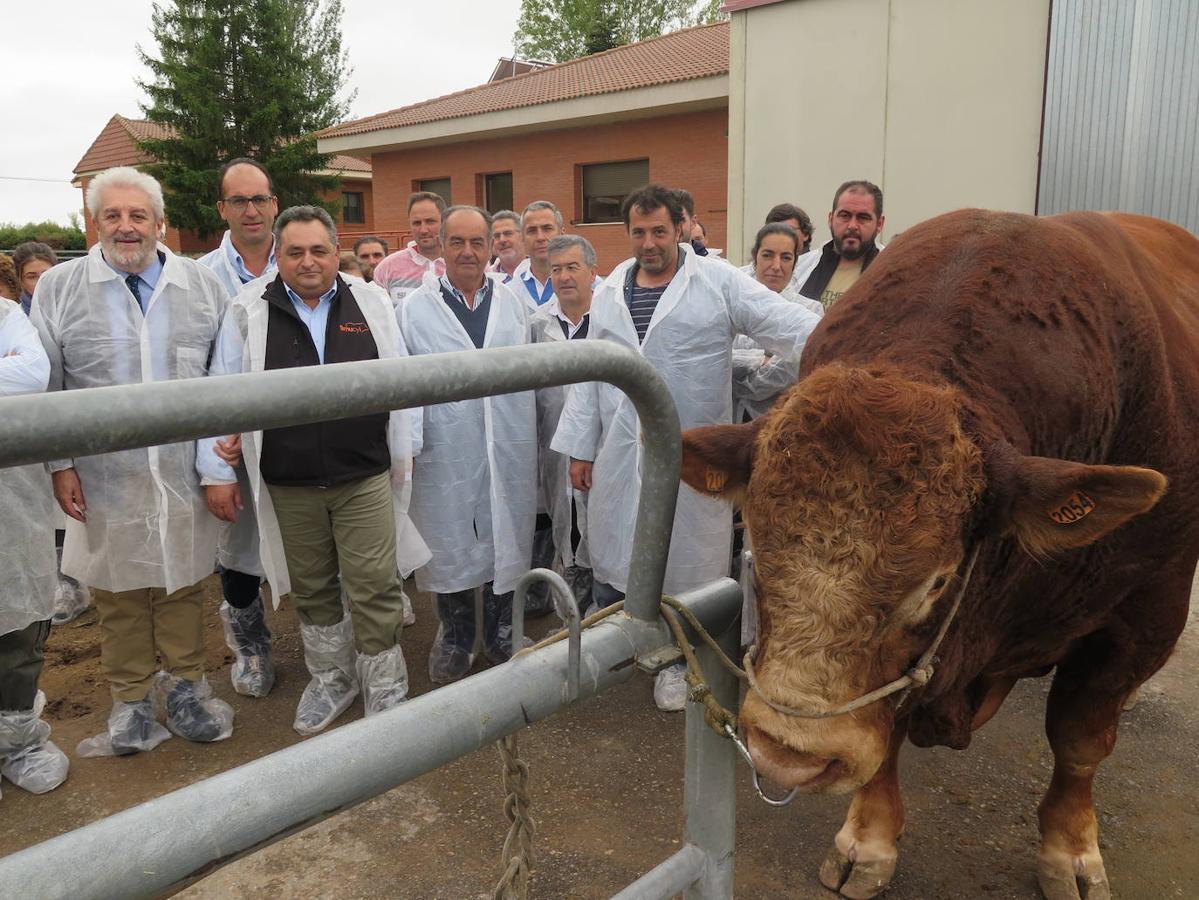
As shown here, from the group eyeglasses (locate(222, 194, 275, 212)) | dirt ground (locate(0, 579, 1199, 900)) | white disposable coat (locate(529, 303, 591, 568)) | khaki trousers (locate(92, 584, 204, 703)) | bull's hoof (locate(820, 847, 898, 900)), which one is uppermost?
eyeglasses (locate(222, 194, 275, 212))

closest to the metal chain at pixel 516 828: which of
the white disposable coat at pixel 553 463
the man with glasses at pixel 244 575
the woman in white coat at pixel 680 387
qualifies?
the woman in white coat at pixel 680 387

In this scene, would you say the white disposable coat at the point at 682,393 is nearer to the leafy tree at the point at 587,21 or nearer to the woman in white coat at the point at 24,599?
the woman in white coat at the point at 24,599

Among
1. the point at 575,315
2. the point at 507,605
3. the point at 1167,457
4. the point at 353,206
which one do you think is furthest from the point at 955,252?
the point at 353,206

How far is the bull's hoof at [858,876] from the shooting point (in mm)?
2639

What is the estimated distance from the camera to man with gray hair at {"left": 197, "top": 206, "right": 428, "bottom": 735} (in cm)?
351

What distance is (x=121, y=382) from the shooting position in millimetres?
3459

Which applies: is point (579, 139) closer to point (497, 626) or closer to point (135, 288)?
point (497, 626)

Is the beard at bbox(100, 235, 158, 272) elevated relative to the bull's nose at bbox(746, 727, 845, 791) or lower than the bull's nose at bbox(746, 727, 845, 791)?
elevated

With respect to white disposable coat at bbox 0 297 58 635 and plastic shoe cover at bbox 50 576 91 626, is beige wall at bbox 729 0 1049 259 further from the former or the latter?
white disposable coat at bbox 0 297 58 635

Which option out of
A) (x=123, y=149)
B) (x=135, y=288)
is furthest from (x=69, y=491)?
(x=123, y=149)

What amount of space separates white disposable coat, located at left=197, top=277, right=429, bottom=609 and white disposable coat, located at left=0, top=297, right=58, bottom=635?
56cm

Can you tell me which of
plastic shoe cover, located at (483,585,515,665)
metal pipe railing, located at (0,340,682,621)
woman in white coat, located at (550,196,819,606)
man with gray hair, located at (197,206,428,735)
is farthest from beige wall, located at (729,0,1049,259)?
metal pipe railing, located at (0,340,682,621)

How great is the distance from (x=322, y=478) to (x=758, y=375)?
1878mm

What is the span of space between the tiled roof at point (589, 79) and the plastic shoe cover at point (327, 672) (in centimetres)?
1339
